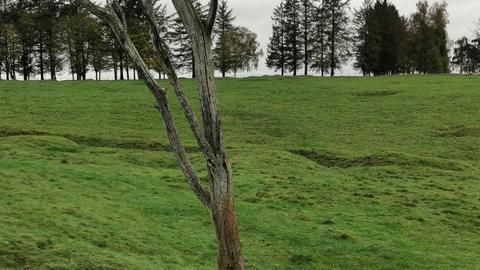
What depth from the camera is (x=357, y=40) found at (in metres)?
85.4

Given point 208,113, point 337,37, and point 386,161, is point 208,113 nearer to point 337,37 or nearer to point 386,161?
point 386,161

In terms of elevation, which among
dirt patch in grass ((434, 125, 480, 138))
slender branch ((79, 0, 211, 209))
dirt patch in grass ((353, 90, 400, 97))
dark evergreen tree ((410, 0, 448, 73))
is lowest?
dirt patch in grass ((434, 125, 480, 138))

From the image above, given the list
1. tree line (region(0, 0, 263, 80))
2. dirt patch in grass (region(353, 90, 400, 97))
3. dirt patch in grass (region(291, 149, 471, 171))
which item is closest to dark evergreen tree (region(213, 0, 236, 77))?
tree line (region(0, 0, 263, 80))

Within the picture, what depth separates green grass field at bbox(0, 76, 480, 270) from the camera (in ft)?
43.5

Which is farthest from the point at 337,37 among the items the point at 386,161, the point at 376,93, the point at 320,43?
the point at 386,161

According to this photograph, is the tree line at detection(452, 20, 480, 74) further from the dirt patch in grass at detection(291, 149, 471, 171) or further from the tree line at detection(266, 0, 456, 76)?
the dirt patch in grass at detection(291, 149, 471, 171)

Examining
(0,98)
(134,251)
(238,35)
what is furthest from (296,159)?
(238,35)

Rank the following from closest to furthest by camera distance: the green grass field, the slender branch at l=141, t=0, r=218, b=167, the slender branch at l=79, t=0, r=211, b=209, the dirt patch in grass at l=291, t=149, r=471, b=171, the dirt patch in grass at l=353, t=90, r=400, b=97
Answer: the slender branch at l=141, t=0, r=218, b=167, the slender branch at l=79, t=0, r=211, b=209, the green grass field, the dirt patch in grass at l=291, t=149, r=471, b=171, the dirt patch in grass at l=353, t=90, r=400, b=97

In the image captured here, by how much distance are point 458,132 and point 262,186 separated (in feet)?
69.0

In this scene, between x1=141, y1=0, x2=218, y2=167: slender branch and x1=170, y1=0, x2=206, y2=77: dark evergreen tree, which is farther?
x1=170, y1=0, x2=206, y2=77: dark evergreen tree

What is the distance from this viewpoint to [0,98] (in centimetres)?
4672

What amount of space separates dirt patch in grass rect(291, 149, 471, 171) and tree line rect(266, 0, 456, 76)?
53091mm

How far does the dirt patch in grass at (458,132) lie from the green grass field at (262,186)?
14 centimetres

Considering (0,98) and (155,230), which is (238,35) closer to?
(0,98)
